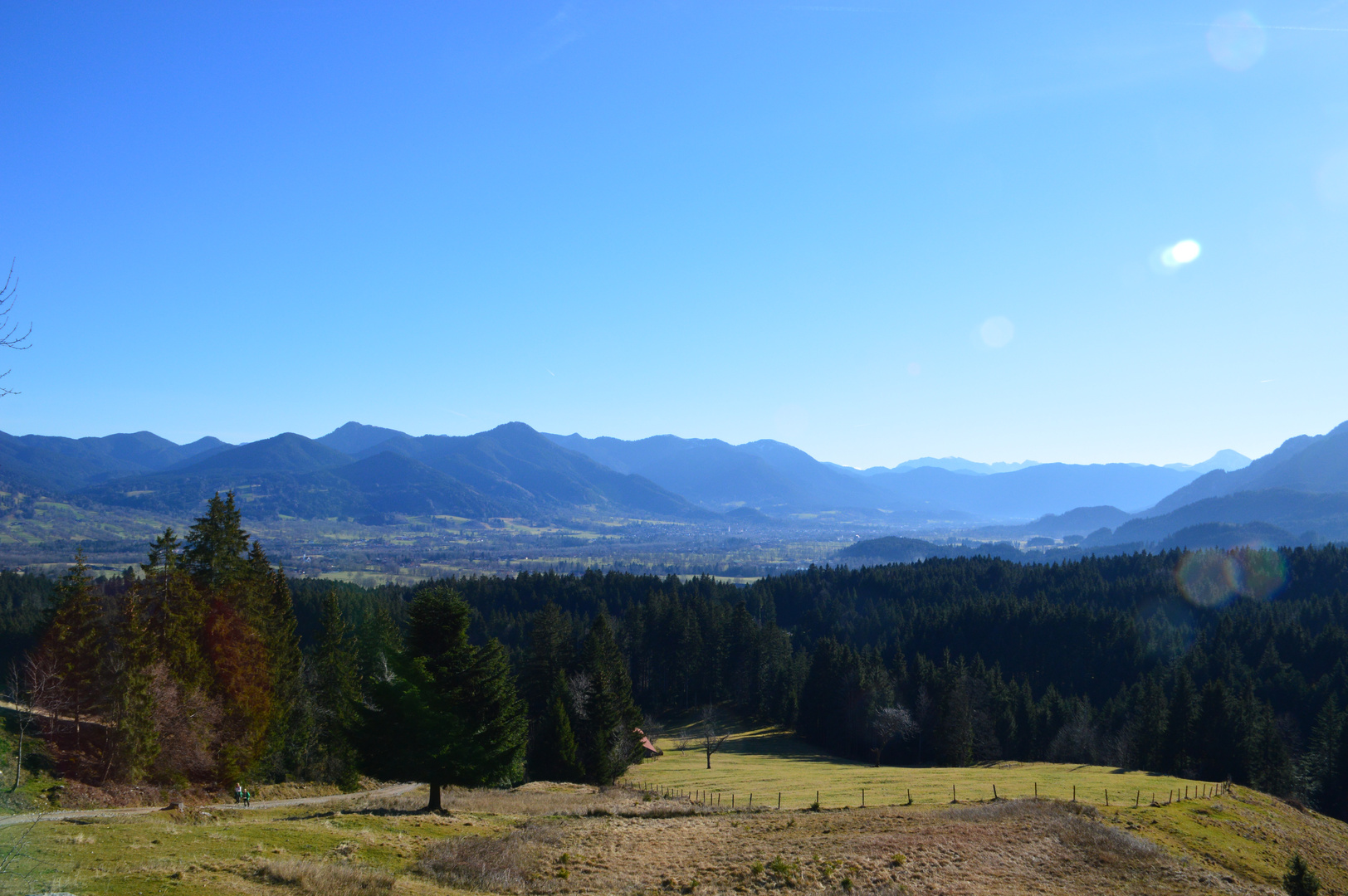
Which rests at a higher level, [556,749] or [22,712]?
[22,712]

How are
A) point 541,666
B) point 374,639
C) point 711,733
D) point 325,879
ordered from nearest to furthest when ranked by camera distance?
point 325,879, point 374,639, point 541,666, point 711,733

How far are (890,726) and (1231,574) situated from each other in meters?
123

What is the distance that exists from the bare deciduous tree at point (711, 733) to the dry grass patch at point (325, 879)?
5560 centimetres

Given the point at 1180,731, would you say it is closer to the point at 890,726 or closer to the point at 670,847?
the point at 890,726

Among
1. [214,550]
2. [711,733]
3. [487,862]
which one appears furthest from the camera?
[711,733]

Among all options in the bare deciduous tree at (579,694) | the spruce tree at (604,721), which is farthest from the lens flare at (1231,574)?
the bare deciduous tree at (579,694)

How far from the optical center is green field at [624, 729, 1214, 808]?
146ft

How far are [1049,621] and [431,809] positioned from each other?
344 feet

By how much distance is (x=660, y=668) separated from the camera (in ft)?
329

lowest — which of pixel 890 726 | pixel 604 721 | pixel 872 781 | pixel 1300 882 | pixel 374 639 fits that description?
pixel 890 726

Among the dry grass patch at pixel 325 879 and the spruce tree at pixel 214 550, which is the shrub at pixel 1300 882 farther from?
the spruce tree at pixel 214 550

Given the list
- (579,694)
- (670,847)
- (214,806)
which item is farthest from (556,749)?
(670,847)

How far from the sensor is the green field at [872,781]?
1747 inches

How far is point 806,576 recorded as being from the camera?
170 m
